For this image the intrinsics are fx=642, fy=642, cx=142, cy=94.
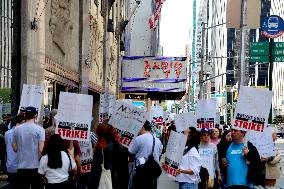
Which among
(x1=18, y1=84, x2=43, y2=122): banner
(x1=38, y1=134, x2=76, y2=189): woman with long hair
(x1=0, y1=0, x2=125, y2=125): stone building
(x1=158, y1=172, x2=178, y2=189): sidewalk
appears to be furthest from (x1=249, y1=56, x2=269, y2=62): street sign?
(x1=38, y1=134, x2=76, y2=189): woman with long hair

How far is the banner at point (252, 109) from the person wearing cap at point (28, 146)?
3036 millimetres

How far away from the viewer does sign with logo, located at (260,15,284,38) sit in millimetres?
18781

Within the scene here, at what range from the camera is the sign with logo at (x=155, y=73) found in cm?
4253

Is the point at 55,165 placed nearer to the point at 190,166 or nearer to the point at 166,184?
the point at 190,166

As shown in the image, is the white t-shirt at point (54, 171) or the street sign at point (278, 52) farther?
the street sign at point (278, 52)

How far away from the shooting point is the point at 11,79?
14859 mm

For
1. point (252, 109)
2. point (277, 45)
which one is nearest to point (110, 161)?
point (252, 109)

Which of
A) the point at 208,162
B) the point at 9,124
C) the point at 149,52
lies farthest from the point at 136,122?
the point at 149,52

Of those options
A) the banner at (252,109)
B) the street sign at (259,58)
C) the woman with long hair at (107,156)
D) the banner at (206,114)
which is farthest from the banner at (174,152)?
the street sign at (259,58)

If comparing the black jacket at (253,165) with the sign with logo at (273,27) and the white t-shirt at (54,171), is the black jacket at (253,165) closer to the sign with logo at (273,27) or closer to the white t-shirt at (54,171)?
the white t-shirt at (54,171)

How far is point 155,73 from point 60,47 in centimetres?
2414

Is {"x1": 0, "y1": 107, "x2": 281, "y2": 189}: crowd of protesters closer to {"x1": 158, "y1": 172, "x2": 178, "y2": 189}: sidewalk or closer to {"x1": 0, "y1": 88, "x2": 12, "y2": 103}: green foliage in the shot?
{"x1": 0, "y1": 88, "x2": 12, "y2": 103}: green foliage

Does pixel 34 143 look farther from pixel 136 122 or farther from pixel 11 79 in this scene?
pixel 11 79

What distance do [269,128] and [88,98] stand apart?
3.72 m
